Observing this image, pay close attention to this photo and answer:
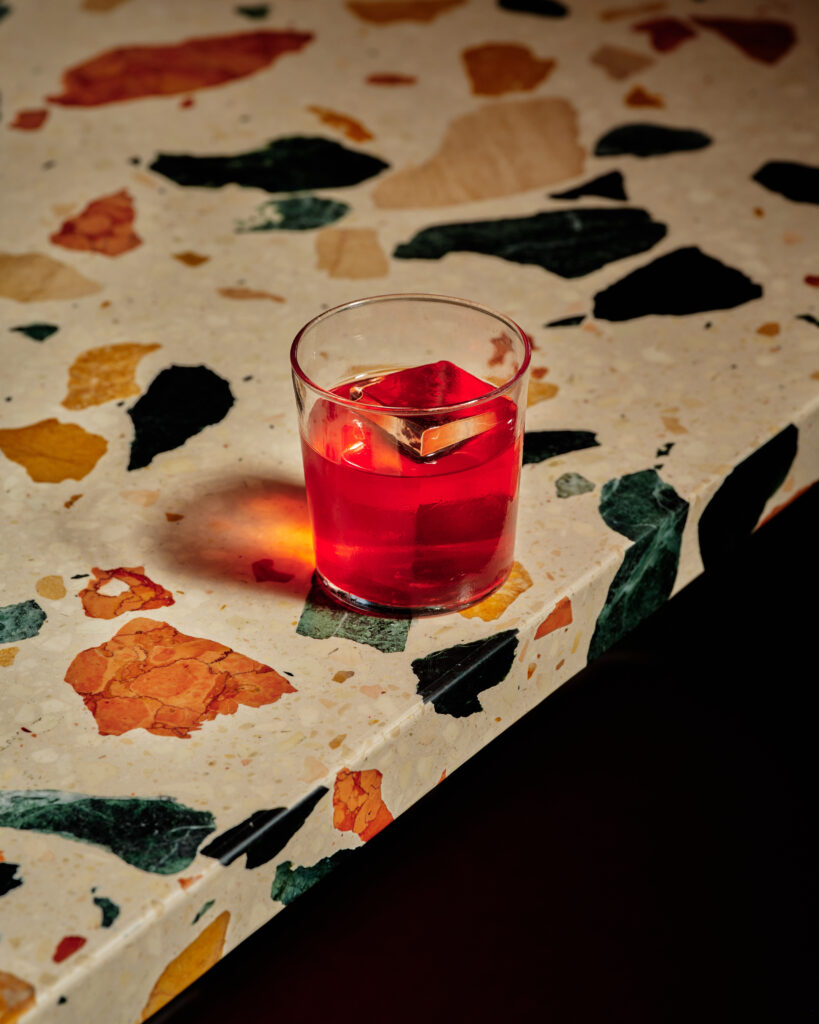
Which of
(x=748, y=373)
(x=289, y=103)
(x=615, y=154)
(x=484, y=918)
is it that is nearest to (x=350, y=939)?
(x=484, y=918)

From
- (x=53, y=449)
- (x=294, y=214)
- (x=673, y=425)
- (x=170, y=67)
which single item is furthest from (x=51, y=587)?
(x=170, y=67)

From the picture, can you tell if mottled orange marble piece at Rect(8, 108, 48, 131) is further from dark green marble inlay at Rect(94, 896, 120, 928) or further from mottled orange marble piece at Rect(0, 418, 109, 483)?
dark green marble inlay at Rect(94, 896, 120, 928)

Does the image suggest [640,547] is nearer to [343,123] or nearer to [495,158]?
[495,158]

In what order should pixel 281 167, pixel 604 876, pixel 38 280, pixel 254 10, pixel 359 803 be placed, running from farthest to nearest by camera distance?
1. pixel 254 10
2. pixel 281 167
3. pixel 38 280
4. pixel 604 876
5. pixel 359 803

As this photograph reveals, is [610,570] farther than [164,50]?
No

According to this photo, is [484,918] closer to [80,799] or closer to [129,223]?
[80,799]

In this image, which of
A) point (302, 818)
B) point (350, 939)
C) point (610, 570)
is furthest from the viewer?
point (350, 939)
